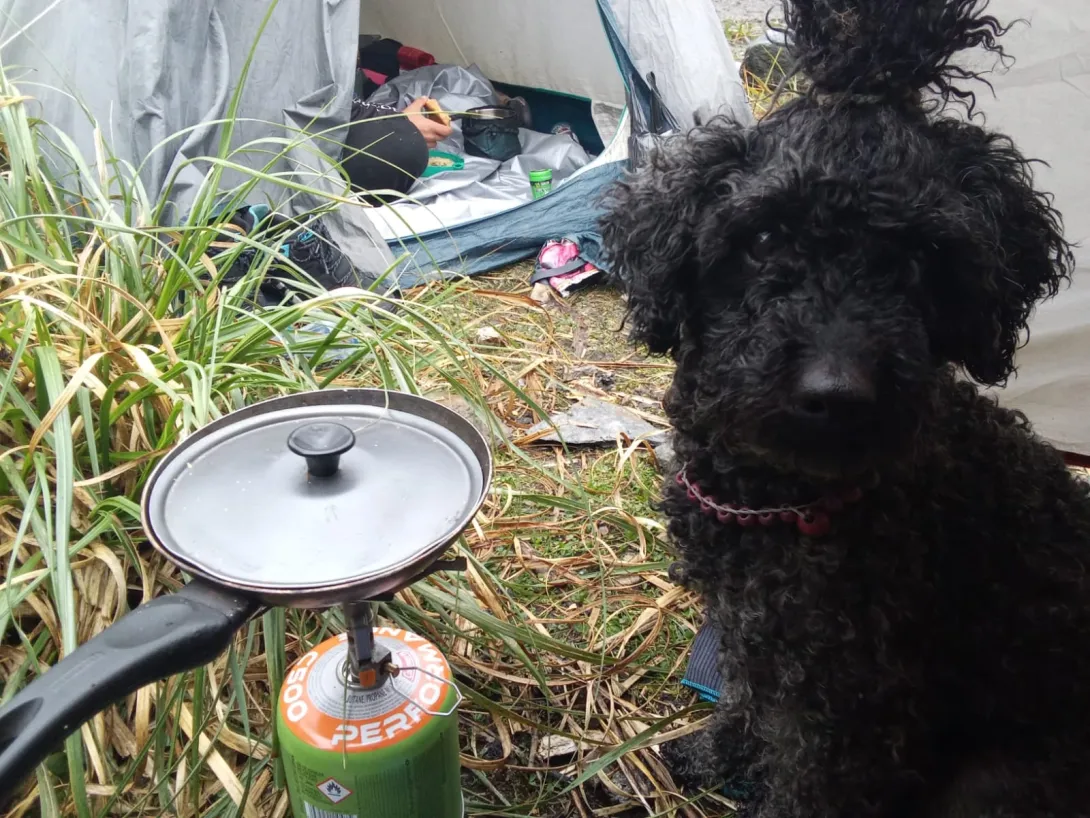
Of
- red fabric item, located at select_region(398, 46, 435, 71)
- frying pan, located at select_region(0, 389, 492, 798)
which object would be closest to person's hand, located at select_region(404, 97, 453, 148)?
red fabric item, located at select_region(398, 46, 435, 71)

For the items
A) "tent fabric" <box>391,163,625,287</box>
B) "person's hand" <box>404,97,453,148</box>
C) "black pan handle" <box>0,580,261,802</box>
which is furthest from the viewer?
"person's hand" <box>404,97,453,148</box>

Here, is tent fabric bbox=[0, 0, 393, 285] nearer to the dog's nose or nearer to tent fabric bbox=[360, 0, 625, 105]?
tent fabric bbox=[360, 0, 625, 105]

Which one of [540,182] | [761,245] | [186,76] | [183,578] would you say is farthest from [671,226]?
[540,182]

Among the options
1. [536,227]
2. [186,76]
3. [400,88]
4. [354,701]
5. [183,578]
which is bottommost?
[536,227]

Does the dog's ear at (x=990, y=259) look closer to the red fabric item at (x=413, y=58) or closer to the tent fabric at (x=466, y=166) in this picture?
the tent fabric at (x=466, y=166)

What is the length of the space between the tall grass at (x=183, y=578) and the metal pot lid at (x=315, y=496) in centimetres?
49

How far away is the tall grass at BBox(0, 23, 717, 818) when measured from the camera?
5.89 ft

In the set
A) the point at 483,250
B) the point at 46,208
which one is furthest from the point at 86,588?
the point at 483,250

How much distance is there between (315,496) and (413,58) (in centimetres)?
551

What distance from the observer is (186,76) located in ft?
12.3

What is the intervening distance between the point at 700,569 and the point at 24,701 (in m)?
1.23

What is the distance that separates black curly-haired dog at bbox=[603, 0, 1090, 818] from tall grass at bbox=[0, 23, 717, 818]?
1.88 feet

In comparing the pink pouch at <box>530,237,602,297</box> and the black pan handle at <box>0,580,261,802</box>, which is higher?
the black pan handle at <box>0,580,261,802</box>

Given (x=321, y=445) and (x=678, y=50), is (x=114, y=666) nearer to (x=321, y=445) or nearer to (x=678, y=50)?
(x=321, y=445)
